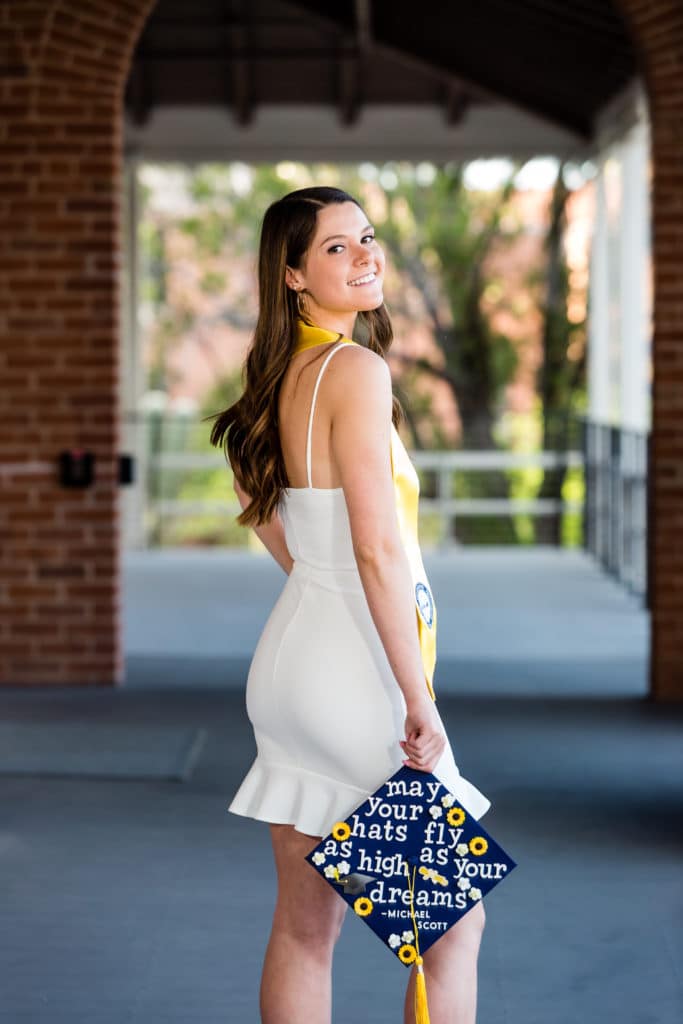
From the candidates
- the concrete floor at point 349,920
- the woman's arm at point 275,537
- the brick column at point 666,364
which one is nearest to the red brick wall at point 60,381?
the concrete floor at point 349,920

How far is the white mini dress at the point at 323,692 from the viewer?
2.21m

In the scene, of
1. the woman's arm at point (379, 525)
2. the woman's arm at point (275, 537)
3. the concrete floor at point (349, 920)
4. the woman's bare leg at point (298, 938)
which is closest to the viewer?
the woman's arm at point (379, 525)

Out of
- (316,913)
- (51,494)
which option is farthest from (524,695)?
(316,913)

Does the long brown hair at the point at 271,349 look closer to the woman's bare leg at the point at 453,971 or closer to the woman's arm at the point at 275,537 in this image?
the woman's arm at the point at 275,537

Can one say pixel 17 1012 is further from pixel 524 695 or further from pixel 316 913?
pixel 524 695

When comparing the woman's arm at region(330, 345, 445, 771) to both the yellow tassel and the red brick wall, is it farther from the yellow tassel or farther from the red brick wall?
the red brick wall

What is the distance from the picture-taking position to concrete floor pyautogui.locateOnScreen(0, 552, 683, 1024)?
10.3ft

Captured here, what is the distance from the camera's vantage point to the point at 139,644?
7.67 metres

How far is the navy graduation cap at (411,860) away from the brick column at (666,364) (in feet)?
13.3

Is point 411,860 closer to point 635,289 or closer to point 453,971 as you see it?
point 453,971

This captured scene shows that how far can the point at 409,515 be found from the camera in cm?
229

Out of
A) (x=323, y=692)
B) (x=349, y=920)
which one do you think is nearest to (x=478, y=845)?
(x=323, y=692)

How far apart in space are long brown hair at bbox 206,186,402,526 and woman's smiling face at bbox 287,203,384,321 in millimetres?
16

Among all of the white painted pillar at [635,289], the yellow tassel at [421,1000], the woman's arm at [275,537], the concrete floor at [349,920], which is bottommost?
the concrete floor at [349,920]
